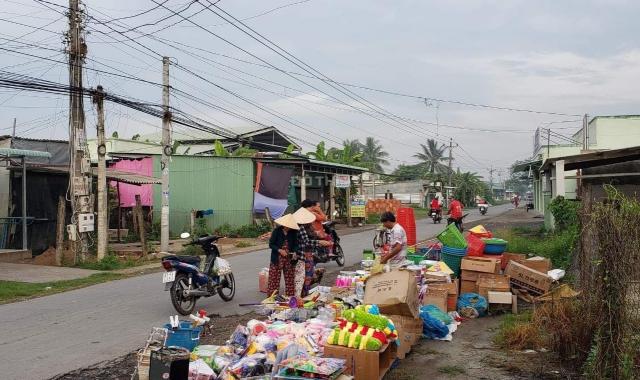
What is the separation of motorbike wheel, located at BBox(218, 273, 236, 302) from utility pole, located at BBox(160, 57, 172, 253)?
9234 millimetres

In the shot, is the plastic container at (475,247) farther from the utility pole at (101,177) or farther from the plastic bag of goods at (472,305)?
the utility pole at (101,177)

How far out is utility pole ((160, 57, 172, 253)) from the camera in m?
20.0

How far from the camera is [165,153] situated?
20.1m

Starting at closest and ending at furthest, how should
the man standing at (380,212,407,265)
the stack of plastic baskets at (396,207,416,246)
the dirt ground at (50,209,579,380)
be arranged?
the dirt ground at (50,209,579,380)
the man standing at (380,212,407,265)
the stack of plastic baskets at (396,207,416,246)

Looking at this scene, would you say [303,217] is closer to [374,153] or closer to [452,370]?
[452,370]

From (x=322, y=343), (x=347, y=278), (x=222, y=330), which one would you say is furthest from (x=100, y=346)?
(x=347, y=278)

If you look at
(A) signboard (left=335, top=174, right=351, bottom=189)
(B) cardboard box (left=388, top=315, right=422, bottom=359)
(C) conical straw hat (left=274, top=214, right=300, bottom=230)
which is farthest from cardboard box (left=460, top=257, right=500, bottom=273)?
(A) signboard (left=335, top=174, right=351, bottom=189)

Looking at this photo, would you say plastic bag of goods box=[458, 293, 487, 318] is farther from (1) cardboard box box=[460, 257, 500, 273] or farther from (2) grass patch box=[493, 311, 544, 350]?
(2) grass patch box=[493, 311, 544, 350]

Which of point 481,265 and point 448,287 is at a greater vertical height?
point 481,265

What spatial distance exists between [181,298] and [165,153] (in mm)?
11314

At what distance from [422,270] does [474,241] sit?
2.42 metres

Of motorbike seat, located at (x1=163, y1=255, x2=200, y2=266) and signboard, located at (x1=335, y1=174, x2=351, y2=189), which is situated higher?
signboard, located at (x1=335, y1=174, x2=351, y2=189)

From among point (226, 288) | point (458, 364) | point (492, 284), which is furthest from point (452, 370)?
point (226, 288)

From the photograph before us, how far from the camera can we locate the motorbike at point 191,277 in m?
9.52
